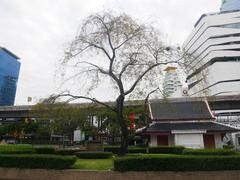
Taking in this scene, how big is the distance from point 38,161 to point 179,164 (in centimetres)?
773

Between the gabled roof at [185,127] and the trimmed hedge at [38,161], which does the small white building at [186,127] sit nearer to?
the gabled roof at [185,127]

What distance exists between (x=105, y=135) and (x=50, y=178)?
1902 inches

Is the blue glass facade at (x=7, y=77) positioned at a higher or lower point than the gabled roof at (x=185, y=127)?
higher

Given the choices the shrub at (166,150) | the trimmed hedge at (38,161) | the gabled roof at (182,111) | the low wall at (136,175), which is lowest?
the low wall at (136,175)

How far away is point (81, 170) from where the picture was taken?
47.3 feet

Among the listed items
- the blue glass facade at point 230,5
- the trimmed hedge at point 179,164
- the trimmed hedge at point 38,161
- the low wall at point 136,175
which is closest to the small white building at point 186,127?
the trimmed hedge at point 179,164

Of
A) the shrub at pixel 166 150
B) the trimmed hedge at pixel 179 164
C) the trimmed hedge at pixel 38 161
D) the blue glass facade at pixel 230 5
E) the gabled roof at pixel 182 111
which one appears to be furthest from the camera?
the blue glass facade at pixel 230 5

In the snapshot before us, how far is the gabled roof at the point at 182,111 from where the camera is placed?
33.8 metres

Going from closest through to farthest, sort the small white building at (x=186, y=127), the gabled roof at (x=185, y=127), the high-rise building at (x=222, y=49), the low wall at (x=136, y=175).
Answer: the low wall at (x=136, y=175), the gabled roof at (x=185, y=127), the small white building at (x=186, y=127), the high-rise building at (x=222, y=49)

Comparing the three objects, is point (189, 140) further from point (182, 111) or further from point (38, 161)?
point (38, 161)

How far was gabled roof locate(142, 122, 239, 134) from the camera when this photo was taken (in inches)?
1218

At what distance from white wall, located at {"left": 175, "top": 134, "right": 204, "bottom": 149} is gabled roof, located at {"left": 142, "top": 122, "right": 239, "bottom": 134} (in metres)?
0.84

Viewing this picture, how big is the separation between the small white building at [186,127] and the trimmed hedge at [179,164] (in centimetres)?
1581

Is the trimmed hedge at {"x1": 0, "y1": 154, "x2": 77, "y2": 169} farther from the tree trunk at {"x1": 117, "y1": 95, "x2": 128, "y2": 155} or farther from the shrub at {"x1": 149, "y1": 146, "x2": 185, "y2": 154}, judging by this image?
the shrub at {"x1": 149, "y1": 146, "x2": 185, "y2": 154}
